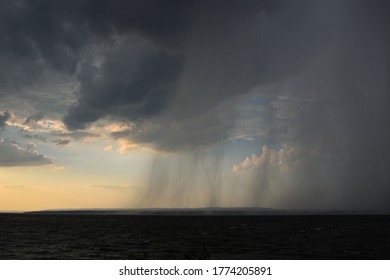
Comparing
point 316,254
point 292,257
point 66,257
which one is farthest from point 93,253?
point 316,254

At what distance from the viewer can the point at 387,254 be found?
64875mm

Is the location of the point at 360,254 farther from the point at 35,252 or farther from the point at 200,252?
the point at 35,252

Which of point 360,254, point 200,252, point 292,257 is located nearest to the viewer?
point 200,252

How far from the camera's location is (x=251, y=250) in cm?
6812
